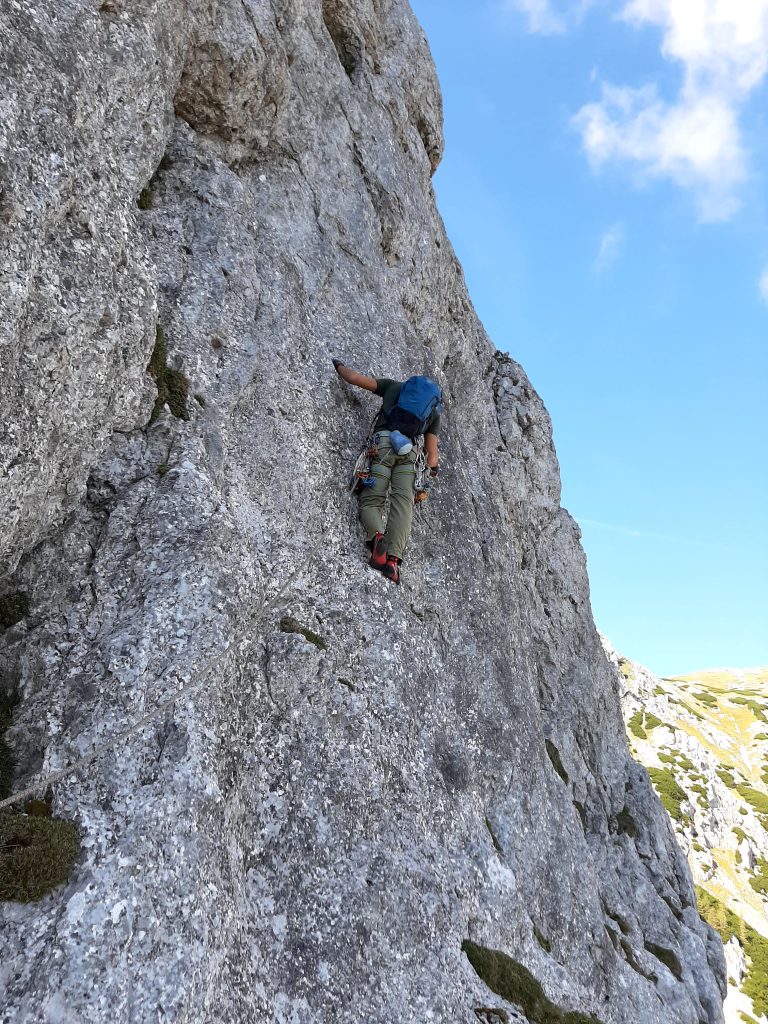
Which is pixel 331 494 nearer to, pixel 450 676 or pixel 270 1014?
pixel 450 676

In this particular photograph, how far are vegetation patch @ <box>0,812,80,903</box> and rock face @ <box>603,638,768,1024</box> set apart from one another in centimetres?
5951

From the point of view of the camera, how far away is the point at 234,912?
29.6ft

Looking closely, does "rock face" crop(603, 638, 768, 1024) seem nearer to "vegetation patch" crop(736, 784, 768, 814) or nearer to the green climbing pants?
"vegetation patch" crop(736, 784, 768, 814)

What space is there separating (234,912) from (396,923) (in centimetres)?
304

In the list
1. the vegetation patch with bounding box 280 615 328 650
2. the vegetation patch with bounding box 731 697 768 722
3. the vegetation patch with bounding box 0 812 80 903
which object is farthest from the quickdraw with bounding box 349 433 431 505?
the vegetation patch with bounding box 731 697 768 722

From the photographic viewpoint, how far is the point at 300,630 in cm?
1247

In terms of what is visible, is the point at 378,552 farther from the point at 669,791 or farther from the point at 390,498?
the point at 669,791

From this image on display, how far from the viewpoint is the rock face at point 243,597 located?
28.1ft

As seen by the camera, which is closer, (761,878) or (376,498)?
(376,498)

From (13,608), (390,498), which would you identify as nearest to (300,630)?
(390,498)

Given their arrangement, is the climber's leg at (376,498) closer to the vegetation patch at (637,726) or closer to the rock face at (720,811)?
the rock face at (720,811)

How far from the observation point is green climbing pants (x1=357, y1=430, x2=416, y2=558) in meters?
15.1

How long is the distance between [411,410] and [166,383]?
618 cm

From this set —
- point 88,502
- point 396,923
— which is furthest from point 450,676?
point 88,502
